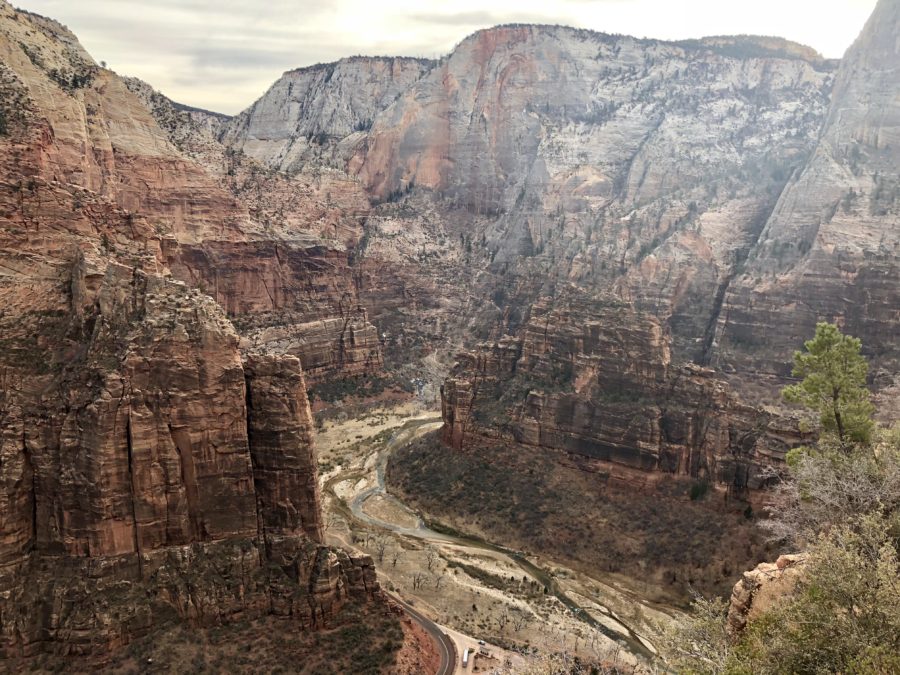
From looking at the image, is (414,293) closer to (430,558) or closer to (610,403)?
(610,403)

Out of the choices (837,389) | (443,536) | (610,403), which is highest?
(837,389)

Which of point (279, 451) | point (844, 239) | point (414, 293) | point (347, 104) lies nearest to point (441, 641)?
point (279, 451)

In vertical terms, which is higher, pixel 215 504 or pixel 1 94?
pixel 1 94

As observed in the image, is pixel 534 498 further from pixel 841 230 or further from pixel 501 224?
pixel 501 224

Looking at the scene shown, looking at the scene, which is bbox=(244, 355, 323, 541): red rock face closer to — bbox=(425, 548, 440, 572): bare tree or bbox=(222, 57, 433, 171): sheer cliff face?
bbox=(425, 548, 440, 572): bare tree

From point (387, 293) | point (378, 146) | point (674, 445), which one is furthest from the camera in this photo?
point (378, 146)

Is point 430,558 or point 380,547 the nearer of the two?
point 430,558

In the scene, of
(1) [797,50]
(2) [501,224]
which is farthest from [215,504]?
(1) [797,50]
